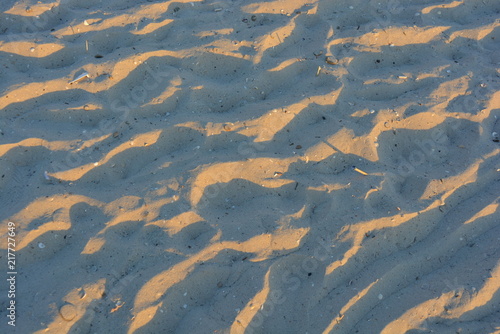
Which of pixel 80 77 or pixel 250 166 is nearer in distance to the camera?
pixel 250 166

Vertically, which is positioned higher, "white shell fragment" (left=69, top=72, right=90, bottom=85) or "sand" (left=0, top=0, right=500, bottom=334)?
"white shell fragment" (left=69, top=72, right=90, bottom=85)

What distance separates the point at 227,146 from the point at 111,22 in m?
1.63

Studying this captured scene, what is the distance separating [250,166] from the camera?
2.97 meters

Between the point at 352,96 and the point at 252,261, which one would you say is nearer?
the point at 252,261

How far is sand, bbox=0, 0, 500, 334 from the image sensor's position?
2512 mm

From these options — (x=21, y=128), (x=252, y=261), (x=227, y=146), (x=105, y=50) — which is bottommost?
(x=252, y=261)

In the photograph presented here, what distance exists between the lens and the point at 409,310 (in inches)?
99.0

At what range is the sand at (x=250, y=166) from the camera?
251 centimetres

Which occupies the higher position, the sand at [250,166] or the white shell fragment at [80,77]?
the white shell fragment at [80,77]

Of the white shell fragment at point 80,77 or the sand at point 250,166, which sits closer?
the sand at point 250,166

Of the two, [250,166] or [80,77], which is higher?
[80,77]

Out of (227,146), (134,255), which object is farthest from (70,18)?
(134,255)

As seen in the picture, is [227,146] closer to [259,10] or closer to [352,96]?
[352,96]

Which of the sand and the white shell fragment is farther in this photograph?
the white shell fragment
